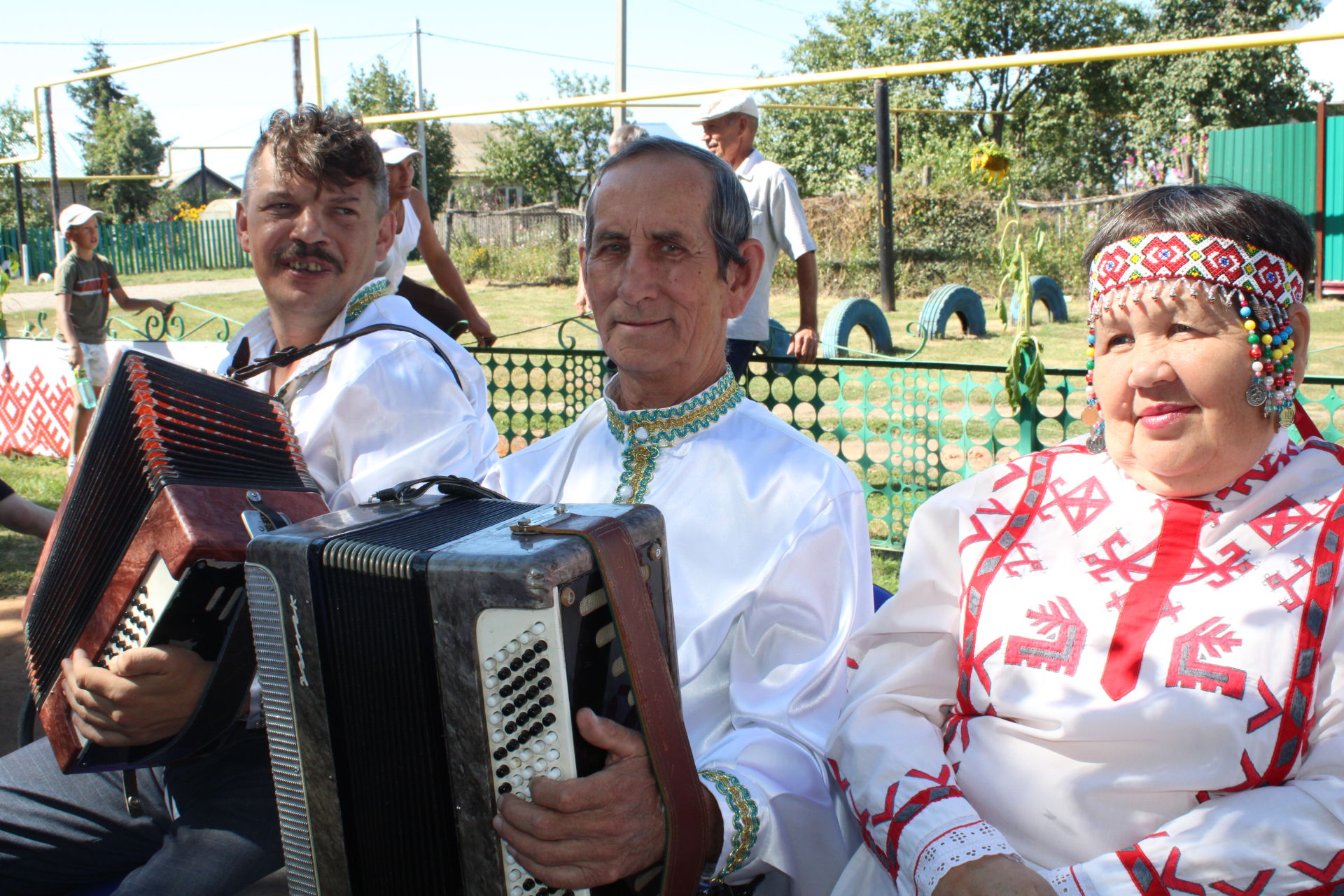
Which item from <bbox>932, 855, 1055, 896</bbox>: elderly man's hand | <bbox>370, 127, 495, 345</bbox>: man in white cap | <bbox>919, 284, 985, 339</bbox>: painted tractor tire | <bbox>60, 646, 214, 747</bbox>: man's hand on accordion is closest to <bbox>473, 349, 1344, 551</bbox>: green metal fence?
<bbox>370, 127, 495, 345</bbox>: man in white cap

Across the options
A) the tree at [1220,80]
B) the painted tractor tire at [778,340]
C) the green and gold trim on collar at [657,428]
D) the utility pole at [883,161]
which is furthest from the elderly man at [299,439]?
the tree at [1220,80]

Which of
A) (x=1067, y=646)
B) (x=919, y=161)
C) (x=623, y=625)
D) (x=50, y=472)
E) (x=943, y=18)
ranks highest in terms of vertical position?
(x=943, y=18)

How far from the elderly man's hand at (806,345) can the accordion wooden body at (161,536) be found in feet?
11.2

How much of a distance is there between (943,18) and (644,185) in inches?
1601

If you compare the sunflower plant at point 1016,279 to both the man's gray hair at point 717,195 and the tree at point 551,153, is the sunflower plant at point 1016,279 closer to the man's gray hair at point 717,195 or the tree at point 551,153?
the man's gray hair at point 717,195

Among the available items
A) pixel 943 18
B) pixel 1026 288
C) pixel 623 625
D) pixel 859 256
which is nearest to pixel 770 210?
pixel 1026 288

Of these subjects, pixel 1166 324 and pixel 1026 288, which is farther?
pixel 1026 288

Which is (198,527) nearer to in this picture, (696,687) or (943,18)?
(696,687)

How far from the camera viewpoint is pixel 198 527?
1.68 metres

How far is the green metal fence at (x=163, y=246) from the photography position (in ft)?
93.1

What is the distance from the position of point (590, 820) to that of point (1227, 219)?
4.33 feet

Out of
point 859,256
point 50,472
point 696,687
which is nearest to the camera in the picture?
point 696,687

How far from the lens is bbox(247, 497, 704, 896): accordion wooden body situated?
1.35 meters

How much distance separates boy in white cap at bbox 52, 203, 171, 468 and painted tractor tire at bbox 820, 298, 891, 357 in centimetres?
572
